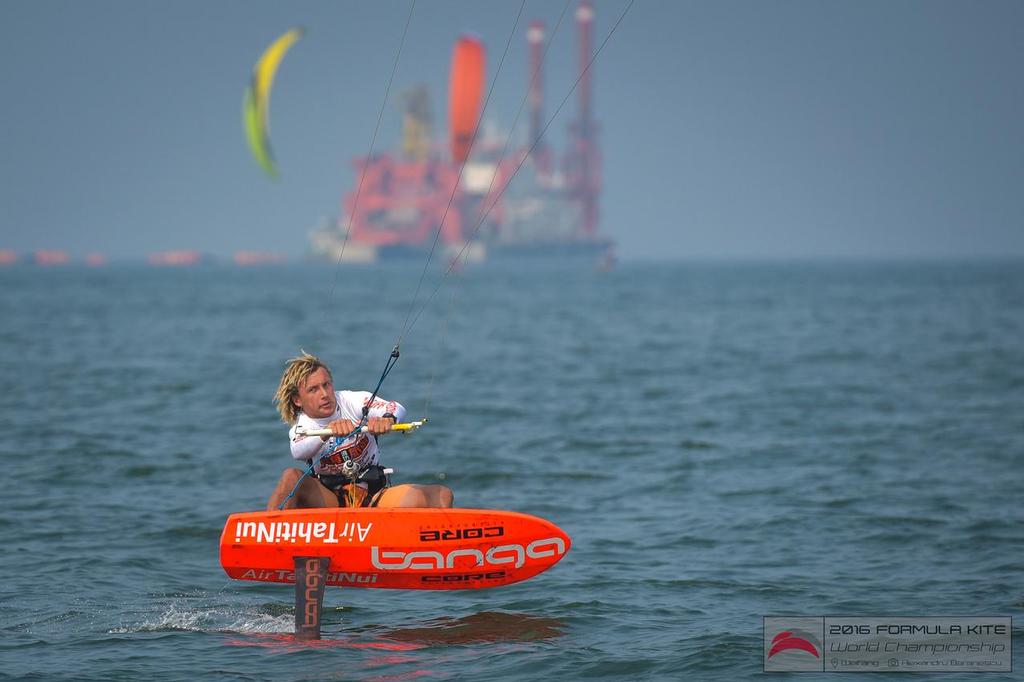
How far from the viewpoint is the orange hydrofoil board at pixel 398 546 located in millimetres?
8180

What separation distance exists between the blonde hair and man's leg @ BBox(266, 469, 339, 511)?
0.38 metres

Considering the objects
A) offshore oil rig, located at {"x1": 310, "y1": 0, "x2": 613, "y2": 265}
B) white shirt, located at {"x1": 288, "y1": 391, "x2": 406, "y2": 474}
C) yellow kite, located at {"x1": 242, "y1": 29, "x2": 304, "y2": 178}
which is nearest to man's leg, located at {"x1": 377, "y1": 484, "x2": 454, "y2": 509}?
white shirt, located at {"x1": 288, "y1": 391, "x2": 406, "y2": 474}

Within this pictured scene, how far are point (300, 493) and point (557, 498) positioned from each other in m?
4.91

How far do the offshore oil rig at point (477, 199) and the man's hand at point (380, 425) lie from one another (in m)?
129

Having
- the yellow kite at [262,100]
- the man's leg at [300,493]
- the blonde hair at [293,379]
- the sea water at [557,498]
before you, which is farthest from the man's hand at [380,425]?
the yellow kite at [262,100]

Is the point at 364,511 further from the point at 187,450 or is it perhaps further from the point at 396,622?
the point at 187,450

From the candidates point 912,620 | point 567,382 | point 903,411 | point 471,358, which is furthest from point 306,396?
point 471,358

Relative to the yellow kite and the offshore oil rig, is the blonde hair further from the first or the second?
the offshore oil rig

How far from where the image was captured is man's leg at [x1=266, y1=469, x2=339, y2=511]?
27.5 ft

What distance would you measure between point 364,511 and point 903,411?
1335 cm

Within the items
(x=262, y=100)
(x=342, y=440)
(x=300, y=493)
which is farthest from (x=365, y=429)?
(x=262, y=100)

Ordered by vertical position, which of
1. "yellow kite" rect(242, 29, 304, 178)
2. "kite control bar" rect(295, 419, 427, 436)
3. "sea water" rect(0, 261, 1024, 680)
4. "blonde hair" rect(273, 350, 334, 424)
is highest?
"yellow kite" rect(242, 29, 304, 178)

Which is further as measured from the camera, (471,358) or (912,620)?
(471,358)

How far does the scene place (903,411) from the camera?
1995 centimetres
